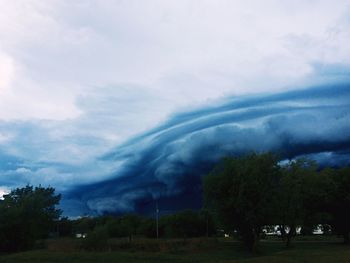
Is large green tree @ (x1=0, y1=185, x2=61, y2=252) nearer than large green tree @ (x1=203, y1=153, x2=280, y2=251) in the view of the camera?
No

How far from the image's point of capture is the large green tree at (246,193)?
71812 millimetres

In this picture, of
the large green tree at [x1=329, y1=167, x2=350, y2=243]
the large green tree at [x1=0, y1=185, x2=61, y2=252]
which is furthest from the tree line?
the large green tree at [x1=0, y1=185, x2=61, y2=252]

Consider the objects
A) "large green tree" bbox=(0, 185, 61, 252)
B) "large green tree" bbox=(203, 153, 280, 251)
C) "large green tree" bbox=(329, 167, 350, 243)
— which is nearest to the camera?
"large green tree" bbox=(203, 153, 280, 251)

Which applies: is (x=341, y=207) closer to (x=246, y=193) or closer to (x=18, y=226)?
(x=246, y=193)

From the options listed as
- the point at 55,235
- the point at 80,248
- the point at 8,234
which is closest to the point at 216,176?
the point at 80,248

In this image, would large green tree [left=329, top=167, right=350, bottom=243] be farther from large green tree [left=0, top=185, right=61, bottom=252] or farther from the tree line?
large green tree [left=0, top=185, right=61, bottom=252]

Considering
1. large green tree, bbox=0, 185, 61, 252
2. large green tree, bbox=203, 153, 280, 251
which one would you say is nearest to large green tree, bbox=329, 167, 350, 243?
large green tree, bbox=203, 153, 280, 251

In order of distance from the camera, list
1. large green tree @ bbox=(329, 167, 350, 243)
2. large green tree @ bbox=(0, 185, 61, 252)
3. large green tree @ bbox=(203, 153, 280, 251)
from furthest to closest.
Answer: large green tree @ bbox=(329, 167, 350, 243) < large green tree @ bbox=(0, 185, 61, 252) < large green tree @ bbox=(203, 153, 280, 251)

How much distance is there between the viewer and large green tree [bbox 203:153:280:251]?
236 ft

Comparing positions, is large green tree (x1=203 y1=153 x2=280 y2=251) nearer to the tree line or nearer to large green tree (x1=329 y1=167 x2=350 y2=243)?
the tree line

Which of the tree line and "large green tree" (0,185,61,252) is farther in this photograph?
"large green tree" (0,185,61,252)

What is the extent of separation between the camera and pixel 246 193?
7219 cm

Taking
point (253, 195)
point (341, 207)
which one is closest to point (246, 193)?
point (253, 195)

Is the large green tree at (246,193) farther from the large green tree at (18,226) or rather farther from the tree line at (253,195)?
the large green tree at (18,226)
